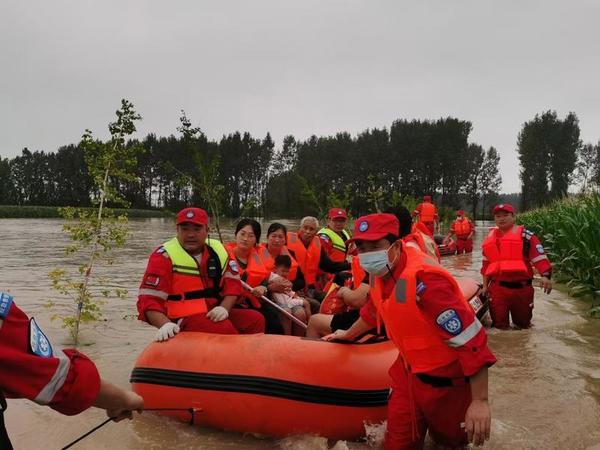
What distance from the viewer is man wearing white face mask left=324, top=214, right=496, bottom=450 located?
2.56m

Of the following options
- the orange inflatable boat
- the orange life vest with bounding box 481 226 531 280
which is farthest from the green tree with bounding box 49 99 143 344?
the orange life vest with bounding box 481 226 531 280

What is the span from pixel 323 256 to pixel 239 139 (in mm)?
A: 61427

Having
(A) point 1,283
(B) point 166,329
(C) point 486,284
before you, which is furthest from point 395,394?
(A) point 1,283

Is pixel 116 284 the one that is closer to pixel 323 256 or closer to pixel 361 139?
pixel 323 256

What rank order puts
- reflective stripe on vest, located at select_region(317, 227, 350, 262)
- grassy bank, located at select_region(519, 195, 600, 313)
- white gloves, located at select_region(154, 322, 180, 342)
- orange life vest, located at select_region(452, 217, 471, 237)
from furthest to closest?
orange life vest, located at select_region(452, 217, 471, 237), grassy bank, located at select_region(519, 195, 600, 313), reflective stripe on vest, located at select_region(317, 227, 350, 262), white gloves, located at select_region(154, 322, 180, 342)

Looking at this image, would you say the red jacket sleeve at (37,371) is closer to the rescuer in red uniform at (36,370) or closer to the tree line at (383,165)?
the rescuer in red uniform at (36,370)

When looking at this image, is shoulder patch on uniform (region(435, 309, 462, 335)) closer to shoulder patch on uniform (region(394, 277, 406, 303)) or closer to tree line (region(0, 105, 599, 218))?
shoulder patch on uniform (region(394, 277, 406, 303))

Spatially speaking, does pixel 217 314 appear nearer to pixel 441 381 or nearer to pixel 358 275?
pixel 358 275

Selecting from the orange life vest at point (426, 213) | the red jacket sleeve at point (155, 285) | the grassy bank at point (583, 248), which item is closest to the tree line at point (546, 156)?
the orange life vest at point (426, 213)

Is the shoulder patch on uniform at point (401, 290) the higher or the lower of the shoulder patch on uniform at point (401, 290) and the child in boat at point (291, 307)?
the higher

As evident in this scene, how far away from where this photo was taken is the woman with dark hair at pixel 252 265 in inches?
208

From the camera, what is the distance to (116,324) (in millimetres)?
7645

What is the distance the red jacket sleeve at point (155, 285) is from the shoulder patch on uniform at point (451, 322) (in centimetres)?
241

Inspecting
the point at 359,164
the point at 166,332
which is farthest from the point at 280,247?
the point at 359,164
